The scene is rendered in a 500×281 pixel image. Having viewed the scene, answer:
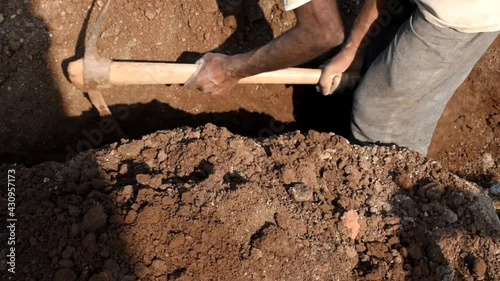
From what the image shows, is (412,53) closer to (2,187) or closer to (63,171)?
(63,171)

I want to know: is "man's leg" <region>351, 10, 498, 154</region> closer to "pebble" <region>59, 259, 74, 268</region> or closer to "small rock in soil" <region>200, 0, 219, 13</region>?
"small rock in soil" <region>200, 0, 219, 13</region>

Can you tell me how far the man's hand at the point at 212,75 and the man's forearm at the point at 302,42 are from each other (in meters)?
0.07

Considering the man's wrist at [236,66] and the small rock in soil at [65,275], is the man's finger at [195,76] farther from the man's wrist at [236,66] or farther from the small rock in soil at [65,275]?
the small rock in soil at [65,275]

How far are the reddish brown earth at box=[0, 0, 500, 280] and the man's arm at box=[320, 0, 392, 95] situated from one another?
0.40m

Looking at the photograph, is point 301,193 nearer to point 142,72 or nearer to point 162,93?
point 142,72

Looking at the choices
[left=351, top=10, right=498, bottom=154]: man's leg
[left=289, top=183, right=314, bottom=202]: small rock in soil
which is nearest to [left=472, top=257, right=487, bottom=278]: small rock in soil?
[left=289, top=183, right=314, bottom=202]: small rock in soil

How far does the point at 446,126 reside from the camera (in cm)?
325

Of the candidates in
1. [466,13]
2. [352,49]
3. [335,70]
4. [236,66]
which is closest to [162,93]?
[236,66]

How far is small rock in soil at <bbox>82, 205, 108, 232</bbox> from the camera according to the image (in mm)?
1824

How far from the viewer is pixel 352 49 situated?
268 cm

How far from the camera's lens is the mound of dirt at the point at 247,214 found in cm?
182

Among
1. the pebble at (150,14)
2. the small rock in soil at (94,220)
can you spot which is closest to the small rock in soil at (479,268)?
the small rock in soil at (94,220)

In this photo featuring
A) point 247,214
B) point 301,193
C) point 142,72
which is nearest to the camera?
point 247,214

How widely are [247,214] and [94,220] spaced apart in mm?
565
